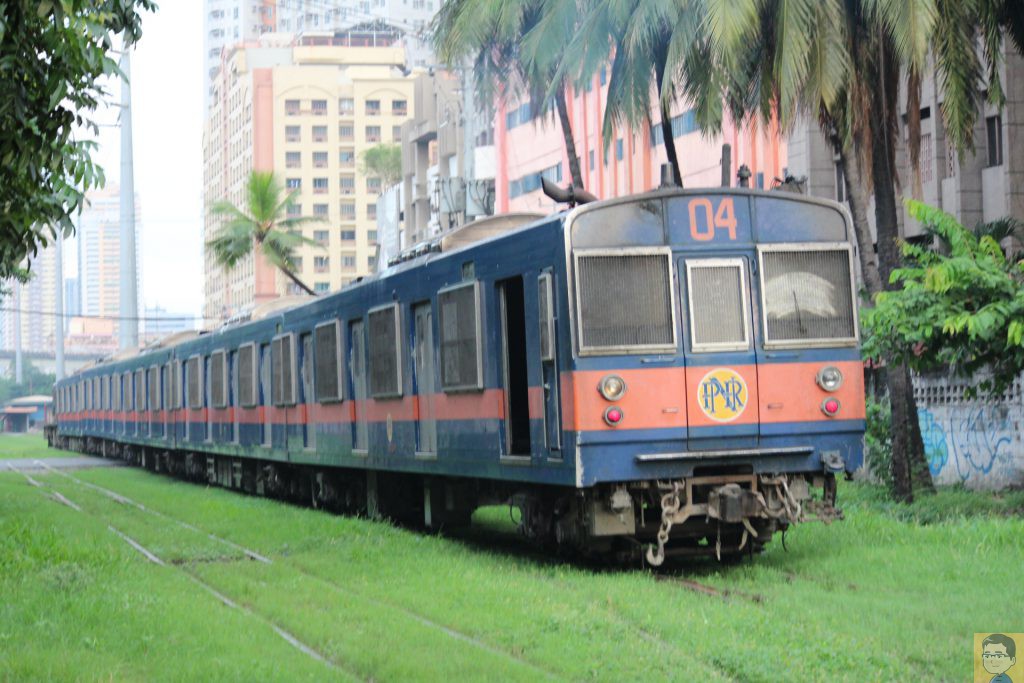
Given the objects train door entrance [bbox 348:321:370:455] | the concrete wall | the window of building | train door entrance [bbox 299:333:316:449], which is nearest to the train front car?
train door entrance [bbox 348:321:370:455]

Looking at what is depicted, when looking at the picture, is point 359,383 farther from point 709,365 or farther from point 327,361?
point 709,365

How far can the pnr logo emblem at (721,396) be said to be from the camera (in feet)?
40.5

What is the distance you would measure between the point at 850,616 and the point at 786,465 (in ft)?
9.35

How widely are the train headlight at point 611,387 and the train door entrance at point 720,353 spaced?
0.58 metres

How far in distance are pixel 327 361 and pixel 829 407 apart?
353 inches

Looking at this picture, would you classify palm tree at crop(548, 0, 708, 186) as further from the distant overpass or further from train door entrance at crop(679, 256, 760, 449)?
the distant overpass

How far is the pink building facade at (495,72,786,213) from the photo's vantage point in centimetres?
4122

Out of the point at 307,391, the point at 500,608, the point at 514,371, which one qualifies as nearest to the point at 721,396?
the point at 514,371

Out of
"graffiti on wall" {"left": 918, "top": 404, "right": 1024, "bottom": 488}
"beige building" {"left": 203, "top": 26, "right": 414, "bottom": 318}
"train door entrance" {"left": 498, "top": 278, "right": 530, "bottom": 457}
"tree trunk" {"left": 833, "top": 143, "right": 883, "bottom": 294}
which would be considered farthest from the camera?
"beige building" {"left": 203, "top": 26, "right": 414, "bottom": 318}

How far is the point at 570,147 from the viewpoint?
2655 centimetres

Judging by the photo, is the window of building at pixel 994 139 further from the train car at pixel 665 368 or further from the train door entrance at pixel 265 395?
the train car at pixel 665 368

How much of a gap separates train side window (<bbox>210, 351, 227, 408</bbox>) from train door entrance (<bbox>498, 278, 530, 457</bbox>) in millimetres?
14474

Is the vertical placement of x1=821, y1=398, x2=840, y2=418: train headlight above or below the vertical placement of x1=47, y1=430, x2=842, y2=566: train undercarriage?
above

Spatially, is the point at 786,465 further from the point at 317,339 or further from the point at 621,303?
the point at 317,339
